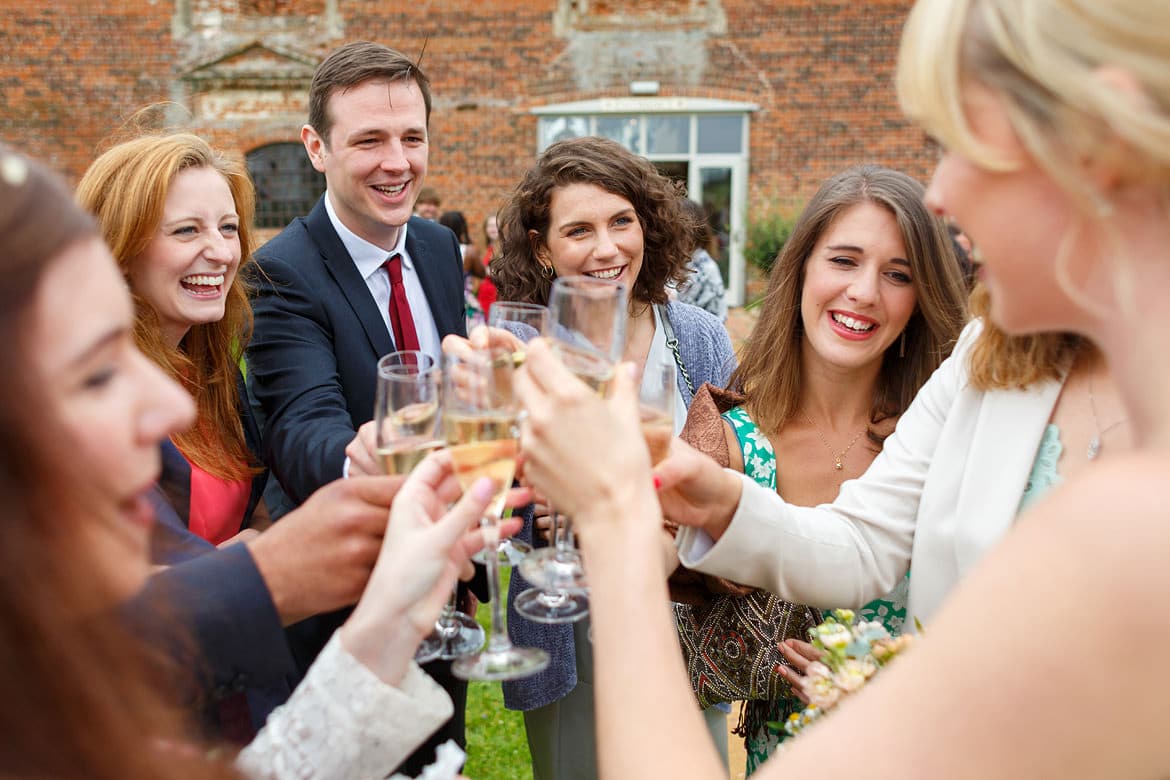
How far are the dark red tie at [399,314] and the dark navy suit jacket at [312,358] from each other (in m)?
0.14

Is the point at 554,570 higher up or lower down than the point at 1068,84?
lower down

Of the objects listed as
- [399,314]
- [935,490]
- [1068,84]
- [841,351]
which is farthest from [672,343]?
[1068,84]

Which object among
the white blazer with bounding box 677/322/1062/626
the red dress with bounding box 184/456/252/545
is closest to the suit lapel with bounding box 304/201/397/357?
the red dress with bounding box 184/456/252/545

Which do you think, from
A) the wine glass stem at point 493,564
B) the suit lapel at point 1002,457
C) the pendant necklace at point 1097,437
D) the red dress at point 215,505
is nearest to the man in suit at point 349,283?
the red dress at point 215,505

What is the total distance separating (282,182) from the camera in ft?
43.8

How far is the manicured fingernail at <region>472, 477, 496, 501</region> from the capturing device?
1.35 m

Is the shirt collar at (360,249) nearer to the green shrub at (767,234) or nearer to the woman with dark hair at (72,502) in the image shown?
the woman with dark hair at (72,502)

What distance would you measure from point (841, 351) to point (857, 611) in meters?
0.71

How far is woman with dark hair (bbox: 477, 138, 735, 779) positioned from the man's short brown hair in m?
0.60

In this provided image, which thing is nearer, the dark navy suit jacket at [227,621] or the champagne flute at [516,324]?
the dark navy suit jacket at [227,621]

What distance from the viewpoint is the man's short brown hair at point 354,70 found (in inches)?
120

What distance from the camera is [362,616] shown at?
1.34 metres

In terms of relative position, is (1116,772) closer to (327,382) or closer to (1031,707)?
(1031,707)

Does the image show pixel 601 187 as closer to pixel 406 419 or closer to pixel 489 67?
pixel 406 419
